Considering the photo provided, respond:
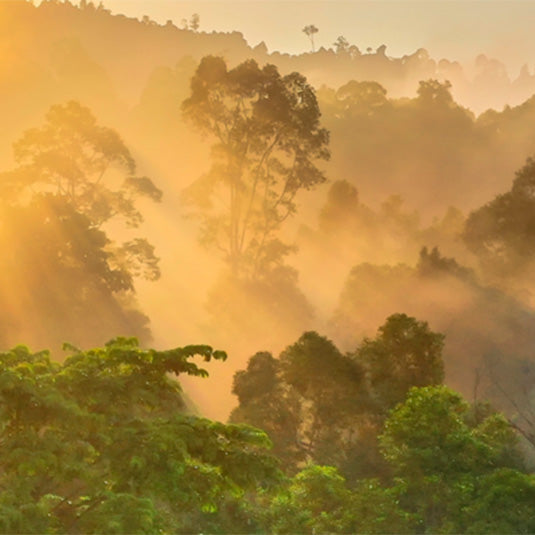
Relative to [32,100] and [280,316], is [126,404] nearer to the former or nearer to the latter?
[280,316]

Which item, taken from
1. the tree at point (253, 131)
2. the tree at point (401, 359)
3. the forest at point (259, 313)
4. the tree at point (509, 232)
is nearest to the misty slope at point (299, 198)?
the forest at point (259, 313)

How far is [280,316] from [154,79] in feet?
173

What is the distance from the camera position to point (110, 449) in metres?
11.2

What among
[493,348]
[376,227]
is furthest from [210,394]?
[376,227]

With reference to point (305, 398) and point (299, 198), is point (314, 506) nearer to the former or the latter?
point (305, 398)

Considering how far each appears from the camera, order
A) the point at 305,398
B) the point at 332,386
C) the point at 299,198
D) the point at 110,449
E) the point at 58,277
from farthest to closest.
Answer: the point at 299,198
the point at 58,277
the point at 305,398
the point at 332,386
the point at 110,449

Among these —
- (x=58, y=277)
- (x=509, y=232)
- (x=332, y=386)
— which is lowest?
(x=332, y=386)

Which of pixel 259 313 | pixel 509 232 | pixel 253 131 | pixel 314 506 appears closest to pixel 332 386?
pixel 314 506

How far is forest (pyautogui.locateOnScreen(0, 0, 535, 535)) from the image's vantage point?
11430 mm

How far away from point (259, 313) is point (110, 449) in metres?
37.6

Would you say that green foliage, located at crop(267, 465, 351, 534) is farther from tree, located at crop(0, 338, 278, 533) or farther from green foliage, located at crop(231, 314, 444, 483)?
tree, located at crop(0, 338, 278, 533)

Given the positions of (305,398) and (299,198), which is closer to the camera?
(305,398)

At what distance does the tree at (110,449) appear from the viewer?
35.1ft

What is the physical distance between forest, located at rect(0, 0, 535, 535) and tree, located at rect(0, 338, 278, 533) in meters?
0.04
